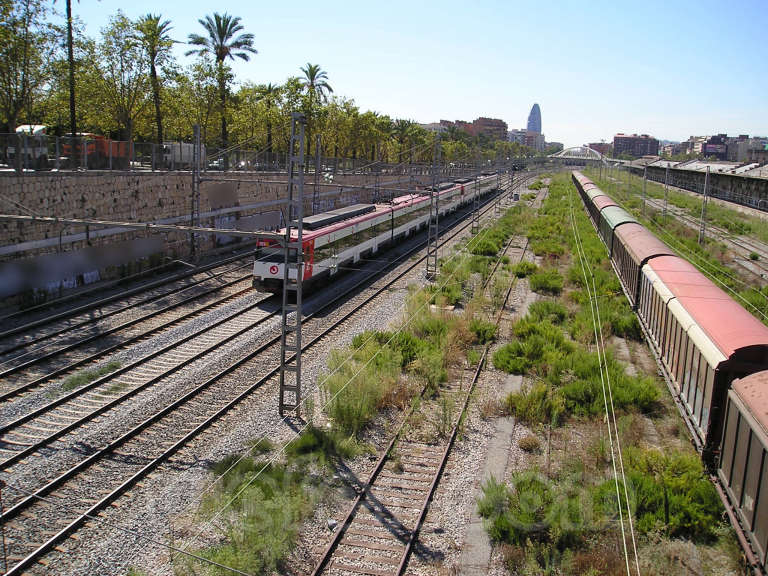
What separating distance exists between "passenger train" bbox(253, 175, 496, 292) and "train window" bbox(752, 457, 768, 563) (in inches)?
653

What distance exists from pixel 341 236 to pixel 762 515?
803 inches

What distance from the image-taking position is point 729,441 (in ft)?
29.8

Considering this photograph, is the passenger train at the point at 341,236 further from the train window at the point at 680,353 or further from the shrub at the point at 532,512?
the shrub at the point at 532,512

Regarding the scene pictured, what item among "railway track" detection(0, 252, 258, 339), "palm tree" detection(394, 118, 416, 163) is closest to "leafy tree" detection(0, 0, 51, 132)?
"railway track" detection(0, 252, 258, 339)

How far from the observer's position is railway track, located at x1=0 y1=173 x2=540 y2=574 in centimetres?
934

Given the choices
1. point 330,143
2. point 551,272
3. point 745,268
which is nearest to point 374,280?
point 551,272

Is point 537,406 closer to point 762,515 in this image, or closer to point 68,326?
point 762,515

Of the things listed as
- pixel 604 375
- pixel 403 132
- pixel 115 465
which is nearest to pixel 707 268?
pixel 604 375

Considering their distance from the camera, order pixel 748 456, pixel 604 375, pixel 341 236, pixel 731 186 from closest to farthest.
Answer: pixel 748 456
pixel 604 375
pixel 341 236
pixel 731 186

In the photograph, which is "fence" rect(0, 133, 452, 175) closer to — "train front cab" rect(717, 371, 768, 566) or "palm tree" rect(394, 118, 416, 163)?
"train front cab" rect(717, 371, 768, 566)

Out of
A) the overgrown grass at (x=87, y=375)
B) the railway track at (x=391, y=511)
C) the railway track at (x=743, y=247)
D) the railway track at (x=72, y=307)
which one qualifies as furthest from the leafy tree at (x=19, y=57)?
the railway track at (x=743, y=247)

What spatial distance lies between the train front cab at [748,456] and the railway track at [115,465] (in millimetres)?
8297

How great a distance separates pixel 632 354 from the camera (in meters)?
18.0

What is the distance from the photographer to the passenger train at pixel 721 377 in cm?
788
